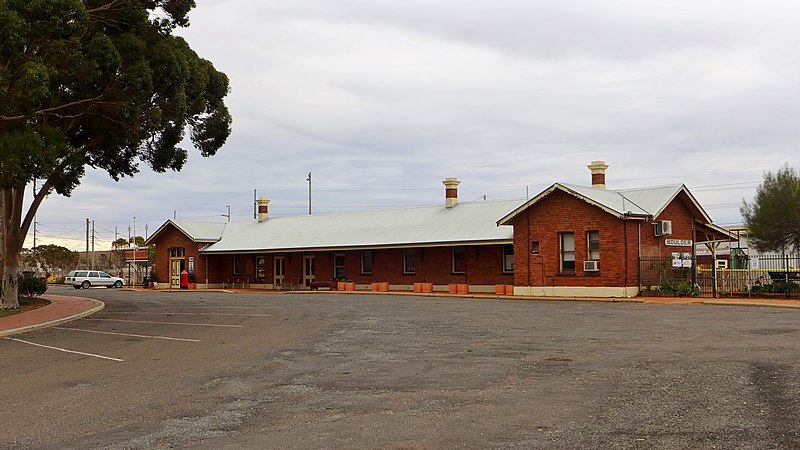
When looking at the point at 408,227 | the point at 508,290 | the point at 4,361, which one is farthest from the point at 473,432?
the point at 408,227

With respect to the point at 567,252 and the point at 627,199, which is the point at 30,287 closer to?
the point at 567,252

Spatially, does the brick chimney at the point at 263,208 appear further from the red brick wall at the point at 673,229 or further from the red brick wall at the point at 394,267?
the red brick wall at the point at 673,229

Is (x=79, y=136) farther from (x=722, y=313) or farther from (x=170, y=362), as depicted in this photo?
(x=722, y=313)

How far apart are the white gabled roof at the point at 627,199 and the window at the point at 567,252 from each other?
1843 millimetres

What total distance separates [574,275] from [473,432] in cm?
2406

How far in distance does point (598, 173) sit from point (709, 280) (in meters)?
8.03

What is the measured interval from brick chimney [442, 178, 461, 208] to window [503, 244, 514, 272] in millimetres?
6967

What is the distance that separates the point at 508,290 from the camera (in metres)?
34.3

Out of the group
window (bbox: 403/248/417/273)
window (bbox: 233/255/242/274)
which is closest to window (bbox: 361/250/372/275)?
window (bbox: 403/248/417/273)

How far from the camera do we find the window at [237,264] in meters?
49.5

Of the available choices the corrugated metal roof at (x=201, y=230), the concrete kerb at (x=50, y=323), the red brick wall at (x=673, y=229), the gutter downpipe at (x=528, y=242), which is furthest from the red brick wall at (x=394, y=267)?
the concrete kerb at (x=50, y=323)

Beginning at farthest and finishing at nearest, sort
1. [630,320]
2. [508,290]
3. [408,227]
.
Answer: [408,227] → [508,290] → [630,320]

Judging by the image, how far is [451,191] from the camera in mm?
43125

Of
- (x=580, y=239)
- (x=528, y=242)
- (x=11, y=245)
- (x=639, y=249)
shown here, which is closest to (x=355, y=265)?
(x=528, y=242)
